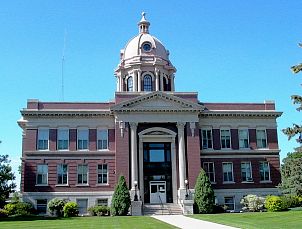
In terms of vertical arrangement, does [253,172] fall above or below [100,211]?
above

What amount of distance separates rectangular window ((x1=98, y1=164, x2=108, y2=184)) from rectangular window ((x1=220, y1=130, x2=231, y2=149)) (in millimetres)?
13180

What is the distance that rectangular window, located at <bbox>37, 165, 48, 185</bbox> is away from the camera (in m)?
44.8

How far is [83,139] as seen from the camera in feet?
152

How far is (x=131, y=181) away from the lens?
4388 cm

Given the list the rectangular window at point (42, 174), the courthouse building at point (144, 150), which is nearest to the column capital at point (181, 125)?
the courthouse building at point (144, 150)

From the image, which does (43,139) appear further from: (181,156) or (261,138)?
(261,138)

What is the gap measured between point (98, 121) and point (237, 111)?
50.8ft

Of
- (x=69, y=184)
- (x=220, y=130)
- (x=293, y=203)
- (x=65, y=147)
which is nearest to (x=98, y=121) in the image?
(x=65, y=147)

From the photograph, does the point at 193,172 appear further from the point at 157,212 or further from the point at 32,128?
the point at 32,128

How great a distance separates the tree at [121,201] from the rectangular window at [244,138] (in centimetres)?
1499

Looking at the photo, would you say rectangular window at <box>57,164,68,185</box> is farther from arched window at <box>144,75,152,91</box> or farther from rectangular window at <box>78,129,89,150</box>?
arched window at <box>144,75,152,91</box>

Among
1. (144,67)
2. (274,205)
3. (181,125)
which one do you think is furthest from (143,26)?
(274,205)

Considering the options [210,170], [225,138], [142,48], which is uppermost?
[142,48]

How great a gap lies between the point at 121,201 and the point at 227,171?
13.6 metres
